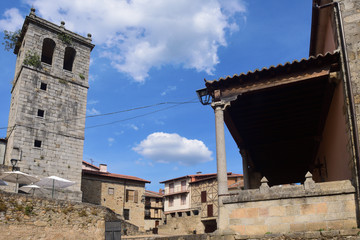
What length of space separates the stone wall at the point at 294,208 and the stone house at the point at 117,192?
83.7 feet

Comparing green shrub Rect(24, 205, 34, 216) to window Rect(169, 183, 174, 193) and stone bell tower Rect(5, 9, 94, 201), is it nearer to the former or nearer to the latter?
stone bell tower Rect(5, 9, 94, 201)

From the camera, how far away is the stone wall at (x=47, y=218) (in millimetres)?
15094

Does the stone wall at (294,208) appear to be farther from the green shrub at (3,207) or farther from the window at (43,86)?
the window at (43,86)

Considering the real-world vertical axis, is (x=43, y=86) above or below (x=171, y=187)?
above

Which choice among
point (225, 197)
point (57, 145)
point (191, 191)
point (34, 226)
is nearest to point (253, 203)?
point (225, 197)

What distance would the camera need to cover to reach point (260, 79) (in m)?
8.98

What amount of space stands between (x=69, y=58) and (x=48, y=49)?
190 cm

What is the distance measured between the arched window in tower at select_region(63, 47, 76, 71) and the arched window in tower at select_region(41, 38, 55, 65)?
1226 mm

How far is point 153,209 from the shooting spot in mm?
52156

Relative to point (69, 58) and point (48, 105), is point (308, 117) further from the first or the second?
point (69, 58)

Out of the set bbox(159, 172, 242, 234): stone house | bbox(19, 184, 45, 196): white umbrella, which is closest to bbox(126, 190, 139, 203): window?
bbox(159, 172, 242, 234): stone house

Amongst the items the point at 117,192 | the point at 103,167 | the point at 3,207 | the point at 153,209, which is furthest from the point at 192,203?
the point at 3,207

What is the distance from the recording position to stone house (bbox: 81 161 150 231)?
32.2 metres

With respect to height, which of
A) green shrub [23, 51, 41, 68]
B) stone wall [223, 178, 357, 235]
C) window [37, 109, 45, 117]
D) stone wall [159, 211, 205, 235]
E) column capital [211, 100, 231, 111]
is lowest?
stone wall [159, 211, 205, 235]
